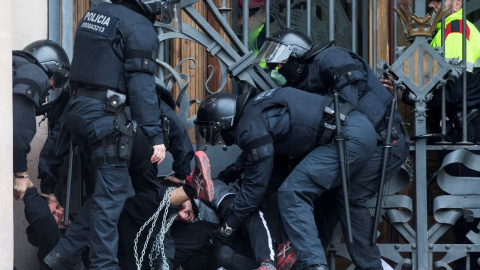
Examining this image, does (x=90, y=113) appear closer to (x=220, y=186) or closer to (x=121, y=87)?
(x=121, y=87)

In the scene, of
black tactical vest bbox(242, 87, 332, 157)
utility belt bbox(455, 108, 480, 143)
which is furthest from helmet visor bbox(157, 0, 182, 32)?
utility belt bbox(455, 108, 480, 143)

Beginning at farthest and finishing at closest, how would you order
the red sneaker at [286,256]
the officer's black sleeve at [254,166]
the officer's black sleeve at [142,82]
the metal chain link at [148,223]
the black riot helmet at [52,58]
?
the black riot helmet at [52,58]
the metal chain link at [148,223]
the red sneaker at [286,256]
the officer's black sleeve at [254,166]
the officer's black sleeve at [142,82]

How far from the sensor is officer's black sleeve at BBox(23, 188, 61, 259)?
7039mm

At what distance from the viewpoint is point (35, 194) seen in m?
7.12

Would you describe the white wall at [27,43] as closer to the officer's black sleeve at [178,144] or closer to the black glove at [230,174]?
the officer's black sleeve at [178,144]

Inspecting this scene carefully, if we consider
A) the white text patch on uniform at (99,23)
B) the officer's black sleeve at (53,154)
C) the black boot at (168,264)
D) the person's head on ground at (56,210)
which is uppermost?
the white text patch on uniform at (99,23)

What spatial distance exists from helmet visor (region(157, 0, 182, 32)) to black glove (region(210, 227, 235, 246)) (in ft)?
4.70

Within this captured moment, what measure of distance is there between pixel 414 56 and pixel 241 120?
1.41 m

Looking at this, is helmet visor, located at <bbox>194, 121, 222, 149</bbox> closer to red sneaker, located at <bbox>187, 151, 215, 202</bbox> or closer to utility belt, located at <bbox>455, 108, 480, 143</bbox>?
red sneaker, located at <bbox>187, 151, 215, 202</bbox>

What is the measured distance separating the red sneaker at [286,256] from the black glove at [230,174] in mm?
755

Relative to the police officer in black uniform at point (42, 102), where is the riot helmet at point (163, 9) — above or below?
above

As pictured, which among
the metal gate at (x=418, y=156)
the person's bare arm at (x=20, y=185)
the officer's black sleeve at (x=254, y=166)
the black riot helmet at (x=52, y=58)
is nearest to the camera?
the officer's black sleeve at (x=254, y=166)

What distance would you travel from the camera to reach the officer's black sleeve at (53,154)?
724 cm

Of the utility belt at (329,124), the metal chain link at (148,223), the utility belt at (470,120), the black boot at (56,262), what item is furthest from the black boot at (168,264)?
the utility belt at (470,120)
